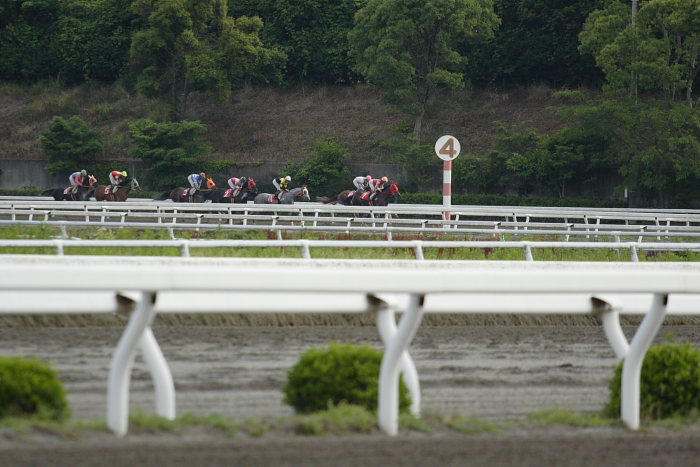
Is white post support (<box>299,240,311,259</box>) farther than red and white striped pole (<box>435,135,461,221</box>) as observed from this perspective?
No

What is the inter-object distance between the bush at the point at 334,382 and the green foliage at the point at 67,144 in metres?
40.0

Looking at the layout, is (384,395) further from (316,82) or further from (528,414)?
(316,82)

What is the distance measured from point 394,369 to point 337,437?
1.10 feet

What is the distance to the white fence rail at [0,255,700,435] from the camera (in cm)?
382

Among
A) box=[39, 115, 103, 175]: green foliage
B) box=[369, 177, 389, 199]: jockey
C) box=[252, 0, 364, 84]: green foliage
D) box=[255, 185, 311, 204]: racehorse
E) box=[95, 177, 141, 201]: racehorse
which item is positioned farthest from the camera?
box=[252, 0, 364, 84]: green foliage

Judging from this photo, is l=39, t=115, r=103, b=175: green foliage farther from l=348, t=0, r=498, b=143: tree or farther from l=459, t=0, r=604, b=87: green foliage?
l=459, t=0, r=604, b=87: green foliage

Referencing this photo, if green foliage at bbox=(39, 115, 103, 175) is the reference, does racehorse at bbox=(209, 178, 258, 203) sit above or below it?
below

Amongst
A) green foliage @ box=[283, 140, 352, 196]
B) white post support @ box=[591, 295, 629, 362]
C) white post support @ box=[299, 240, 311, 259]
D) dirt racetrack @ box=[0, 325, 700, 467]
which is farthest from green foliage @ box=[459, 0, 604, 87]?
white post support @ box=[591, 295, 629, 362]

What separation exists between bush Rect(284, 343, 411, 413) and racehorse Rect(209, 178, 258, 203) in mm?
26341

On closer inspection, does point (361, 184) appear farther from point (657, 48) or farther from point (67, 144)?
point (67, 144)

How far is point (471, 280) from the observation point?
→ 4.20m

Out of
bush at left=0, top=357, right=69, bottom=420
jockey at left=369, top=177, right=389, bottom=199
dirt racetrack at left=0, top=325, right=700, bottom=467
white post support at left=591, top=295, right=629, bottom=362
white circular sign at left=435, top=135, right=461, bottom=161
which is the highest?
white circular sign at left=435, top=135, right=461, bottom=161

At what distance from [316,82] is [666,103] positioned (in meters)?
21.9

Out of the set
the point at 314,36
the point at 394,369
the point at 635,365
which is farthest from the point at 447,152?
the point at 314,36
